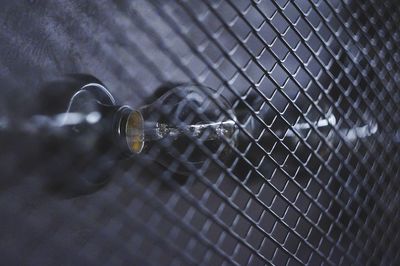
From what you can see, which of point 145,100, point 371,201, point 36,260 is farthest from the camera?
point 371,201

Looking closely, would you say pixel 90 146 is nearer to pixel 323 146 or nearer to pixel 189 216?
pixel 189 216

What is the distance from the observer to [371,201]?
68cm

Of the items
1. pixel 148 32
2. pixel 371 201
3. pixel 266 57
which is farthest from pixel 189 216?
pixel 371 201

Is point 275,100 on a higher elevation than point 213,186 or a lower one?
higher

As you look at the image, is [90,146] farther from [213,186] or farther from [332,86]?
[332,86]

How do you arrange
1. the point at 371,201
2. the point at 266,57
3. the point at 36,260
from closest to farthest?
1. the point at 36,260
2. the point at 266,57
3. the point at 371,201

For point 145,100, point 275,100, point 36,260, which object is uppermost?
point 275,100

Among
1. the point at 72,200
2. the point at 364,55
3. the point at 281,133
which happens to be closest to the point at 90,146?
the point at 72,200

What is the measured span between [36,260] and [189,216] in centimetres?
11

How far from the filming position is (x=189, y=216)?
15.5 inches

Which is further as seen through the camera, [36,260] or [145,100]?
[145,100]

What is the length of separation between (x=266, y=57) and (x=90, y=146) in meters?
0.28

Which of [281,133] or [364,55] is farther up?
[364,55]

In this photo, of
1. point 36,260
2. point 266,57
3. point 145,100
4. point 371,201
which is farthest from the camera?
point 371,201
